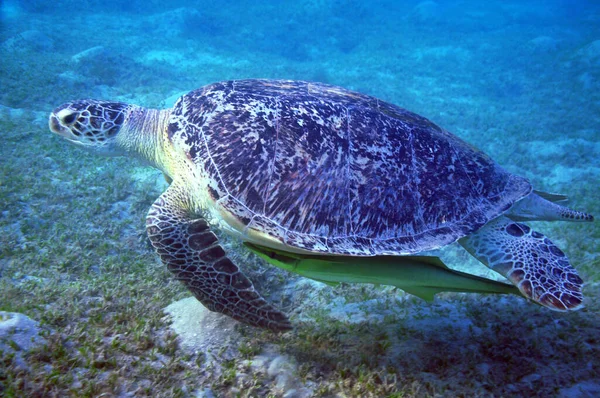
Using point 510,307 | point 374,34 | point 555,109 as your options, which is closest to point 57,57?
point 510,307

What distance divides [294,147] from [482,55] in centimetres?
2030

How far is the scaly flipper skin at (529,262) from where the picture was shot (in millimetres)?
2125

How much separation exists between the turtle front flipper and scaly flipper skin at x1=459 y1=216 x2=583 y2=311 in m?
1.74

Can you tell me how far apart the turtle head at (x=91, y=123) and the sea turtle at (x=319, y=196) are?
2.91 ft

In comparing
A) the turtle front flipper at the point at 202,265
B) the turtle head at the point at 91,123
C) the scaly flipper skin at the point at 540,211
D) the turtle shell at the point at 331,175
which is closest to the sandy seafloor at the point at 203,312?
the turtle front flipper at the point at 202,265

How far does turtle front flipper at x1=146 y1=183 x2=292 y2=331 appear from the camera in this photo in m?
2.22

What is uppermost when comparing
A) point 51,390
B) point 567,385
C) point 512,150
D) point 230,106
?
point 512,150

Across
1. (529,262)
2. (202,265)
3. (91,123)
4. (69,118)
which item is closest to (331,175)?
(202,265)

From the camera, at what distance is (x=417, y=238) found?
2.35m

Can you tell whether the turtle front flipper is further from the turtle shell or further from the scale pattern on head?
the scale pattern on head

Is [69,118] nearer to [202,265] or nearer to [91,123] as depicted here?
[91,123]

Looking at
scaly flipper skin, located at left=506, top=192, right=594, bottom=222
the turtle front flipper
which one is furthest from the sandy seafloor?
scaly flipper skin, located at left=506, top=192, right=594, bottom=222

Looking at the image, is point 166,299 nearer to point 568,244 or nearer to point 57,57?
point 568,244

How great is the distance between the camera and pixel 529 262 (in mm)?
2377
